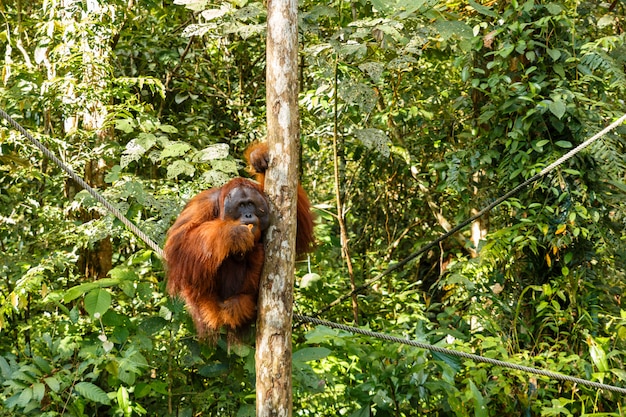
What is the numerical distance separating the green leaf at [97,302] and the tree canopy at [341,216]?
0.6 inches

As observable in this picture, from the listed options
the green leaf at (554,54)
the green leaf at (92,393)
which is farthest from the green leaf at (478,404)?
the green leaf at (554,54)

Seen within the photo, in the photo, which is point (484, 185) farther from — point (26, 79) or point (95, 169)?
point (26, 79)

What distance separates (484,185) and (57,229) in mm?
2754

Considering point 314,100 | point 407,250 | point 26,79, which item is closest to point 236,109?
point 314,100

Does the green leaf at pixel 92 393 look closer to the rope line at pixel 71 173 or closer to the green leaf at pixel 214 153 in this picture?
the rope line at pixel 71 173

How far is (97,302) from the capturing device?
10.8 feet

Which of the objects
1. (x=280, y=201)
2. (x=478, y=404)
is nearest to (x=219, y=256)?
(x=280, y=201)

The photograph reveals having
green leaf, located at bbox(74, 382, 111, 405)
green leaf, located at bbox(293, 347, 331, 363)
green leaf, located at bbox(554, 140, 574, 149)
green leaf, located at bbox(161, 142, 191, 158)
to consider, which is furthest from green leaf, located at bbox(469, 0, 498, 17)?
green leaf, located at bbox(74, 382, 111, 405)

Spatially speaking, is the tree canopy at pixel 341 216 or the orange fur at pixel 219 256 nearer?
the orange fur at pixel 219 256

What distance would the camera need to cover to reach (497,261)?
4422mm

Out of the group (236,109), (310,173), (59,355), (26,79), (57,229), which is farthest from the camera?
(310,173)

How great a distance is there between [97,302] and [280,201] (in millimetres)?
1223

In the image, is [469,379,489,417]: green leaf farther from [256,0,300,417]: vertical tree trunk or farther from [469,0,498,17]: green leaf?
[469,0,498,17]: green leaf

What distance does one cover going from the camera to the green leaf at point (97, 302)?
10.8 feet
